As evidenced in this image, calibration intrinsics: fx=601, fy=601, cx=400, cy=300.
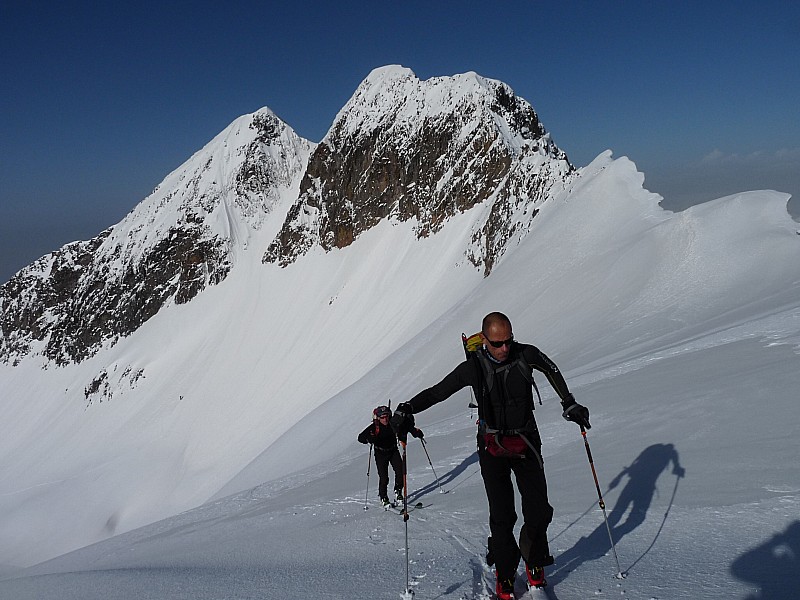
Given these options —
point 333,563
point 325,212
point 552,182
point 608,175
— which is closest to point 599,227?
point 608,175

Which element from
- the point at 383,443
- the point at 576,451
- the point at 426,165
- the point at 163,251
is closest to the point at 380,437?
the point at 383,443

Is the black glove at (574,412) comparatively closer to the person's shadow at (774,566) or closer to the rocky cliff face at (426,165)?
the person's shadow at (774,566)

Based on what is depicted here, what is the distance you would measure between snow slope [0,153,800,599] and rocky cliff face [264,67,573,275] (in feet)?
14.5

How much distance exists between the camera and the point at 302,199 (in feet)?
227

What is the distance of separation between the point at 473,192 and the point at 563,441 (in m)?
41.9

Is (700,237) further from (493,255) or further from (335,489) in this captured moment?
(493,255)

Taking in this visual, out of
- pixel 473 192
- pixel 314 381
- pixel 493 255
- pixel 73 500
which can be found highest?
pixel 473 192

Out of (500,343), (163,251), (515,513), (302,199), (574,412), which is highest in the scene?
(163,251)

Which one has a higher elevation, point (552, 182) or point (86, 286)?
point (86, 286)

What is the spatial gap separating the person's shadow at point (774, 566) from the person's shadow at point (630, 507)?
0.75m

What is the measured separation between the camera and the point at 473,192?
48.7 m

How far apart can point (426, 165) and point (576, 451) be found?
162ft

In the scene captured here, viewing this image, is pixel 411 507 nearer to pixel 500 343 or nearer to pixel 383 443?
pixel 383 443

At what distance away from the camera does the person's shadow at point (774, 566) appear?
11.7 feet
